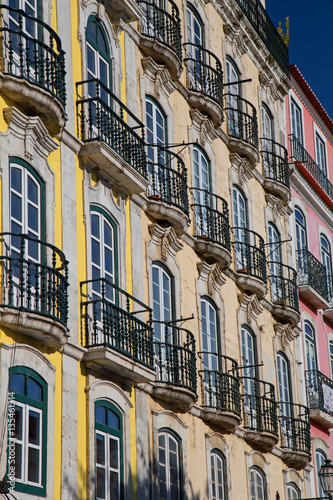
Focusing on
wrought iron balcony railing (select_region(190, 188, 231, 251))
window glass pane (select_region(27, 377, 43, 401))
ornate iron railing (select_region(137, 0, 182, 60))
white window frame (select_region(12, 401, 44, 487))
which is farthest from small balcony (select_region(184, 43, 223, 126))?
white window frame (select_region(12, 401, 44, 487))

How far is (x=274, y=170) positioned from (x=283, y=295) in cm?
345

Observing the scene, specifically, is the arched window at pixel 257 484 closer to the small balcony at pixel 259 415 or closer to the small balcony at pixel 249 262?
the small balcony at pixel 259 415

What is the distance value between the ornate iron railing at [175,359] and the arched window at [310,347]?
9174mm

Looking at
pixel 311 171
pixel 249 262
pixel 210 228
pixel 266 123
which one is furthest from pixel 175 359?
pixel 311 171

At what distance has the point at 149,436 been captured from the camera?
57.2 ft

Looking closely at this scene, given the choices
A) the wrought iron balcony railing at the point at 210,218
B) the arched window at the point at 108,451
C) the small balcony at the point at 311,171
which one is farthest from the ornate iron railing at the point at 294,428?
the arched window at the point at 108,451

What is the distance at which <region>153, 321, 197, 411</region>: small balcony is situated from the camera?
17734 mm

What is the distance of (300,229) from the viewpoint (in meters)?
29.1

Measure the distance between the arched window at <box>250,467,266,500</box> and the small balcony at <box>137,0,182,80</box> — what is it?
8640 millimetres

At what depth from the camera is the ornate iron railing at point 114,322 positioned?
15773mm

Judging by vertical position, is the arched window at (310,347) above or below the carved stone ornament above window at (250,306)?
above

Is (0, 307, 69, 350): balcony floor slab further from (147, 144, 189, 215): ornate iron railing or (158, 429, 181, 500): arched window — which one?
(147, 144, 189, 215): ornate iron railing

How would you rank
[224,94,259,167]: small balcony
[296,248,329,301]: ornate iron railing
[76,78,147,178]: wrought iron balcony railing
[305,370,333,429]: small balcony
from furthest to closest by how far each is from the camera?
[296,248,329,301]: ornate iron railing → [305,370,333,429]: small balcony → [224,94,259,167]: small balcony → [76,78,147,178]: wrought iron balcony railing

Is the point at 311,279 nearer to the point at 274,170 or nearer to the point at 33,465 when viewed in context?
the point at 274,170
